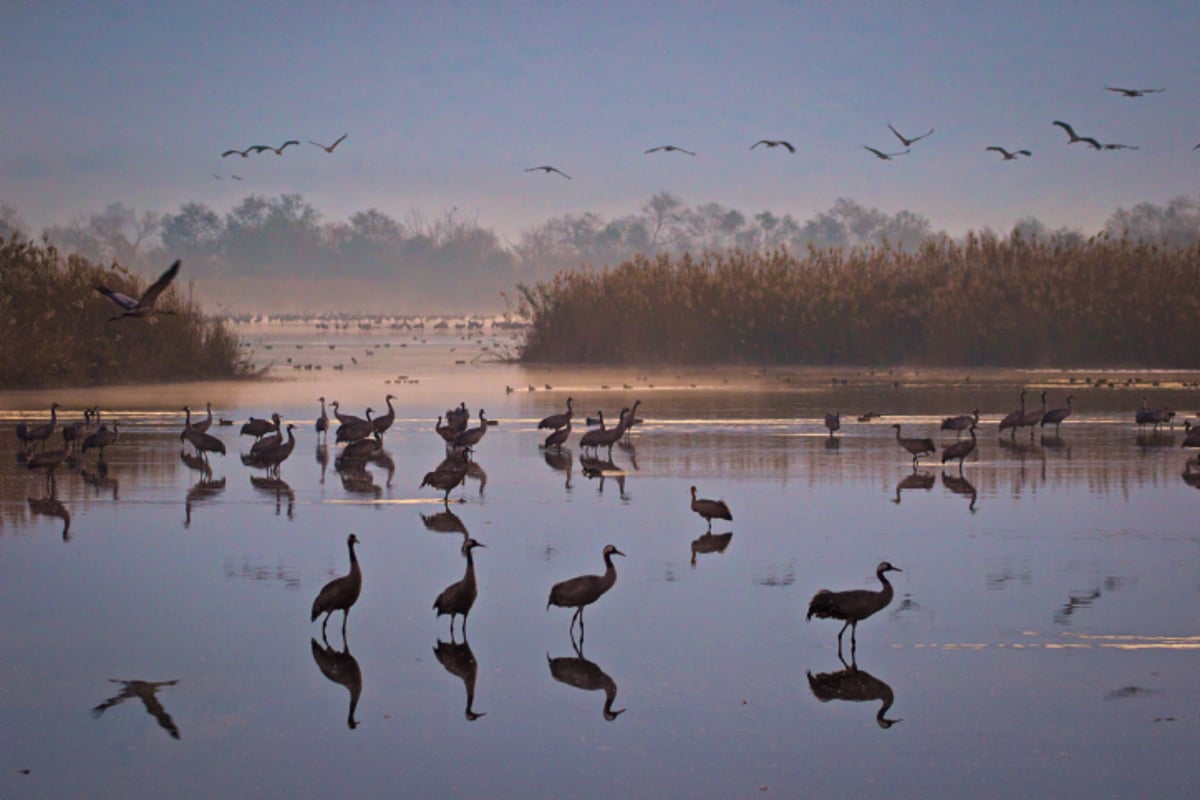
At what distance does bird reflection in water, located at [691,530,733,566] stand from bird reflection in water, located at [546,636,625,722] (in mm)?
3349

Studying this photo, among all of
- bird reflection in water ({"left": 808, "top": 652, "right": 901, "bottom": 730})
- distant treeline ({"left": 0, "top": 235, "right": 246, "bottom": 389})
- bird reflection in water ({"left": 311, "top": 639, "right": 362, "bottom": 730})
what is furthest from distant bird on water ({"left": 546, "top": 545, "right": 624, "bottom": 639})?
distant treeline ({"left": 0, "top": 235, "right": 246, "bottom": 389})

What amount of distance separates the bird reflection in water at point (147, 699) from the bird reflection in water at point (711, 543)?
15.8ft

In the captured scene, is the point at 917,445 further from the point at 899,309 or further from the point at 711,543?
the point at 899,309

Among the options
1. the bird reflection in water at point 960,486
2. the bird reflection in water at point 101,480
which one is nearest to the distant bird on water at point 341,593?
the bird reflection in water at point 101,480

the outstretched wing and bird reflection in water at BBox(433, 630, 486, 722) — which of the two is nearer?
bird reflection in water at BBox(433, 630, 486, 722)

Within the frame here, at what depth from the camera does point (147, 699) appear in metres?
8.26

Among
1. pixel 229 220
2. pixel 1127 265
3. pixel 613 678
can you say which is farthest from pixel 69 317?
pixel 229 220

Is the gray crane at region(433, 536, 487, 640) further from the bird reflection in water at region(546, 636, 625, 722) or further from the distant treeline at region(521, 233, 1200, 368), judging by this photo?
the distant treeline at region(521, 233, 1200, 368)

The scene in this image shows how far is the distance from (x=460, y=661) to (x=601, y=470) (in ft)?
30.5

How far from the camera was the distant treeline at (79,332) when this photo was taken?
3225 cm

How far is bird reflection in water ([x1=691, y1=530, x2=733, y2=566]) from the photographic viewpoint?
12.7 metres

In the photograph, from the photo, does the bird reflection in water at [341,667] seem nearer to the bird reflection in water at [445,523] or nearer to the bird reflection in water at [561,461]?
the bird reflection in water at [445,523]

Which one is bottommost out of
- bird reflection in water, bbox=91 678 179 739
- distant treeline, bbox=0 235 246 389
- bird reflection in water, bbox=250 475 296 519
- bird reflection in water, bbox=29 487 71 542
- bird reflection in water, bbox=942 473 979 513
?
bird reflection in water, bbox=91 678 179 739

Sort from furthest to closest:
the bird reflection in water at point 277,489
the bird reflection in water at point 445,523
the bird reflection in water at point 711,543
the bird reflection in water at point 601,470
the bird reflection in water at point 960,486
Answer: the bird reflection in water at point 601,470, the bird reflection in water at point 960,486, the bird reflection in water at point 277,489, the bird reflection in water at point 445,523, the bird reflection in water at point 711,543
